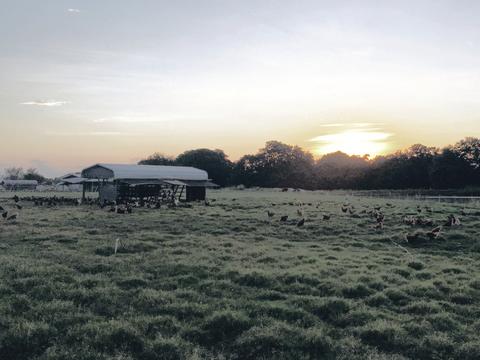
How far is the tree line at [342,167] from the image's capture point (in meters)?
91.4

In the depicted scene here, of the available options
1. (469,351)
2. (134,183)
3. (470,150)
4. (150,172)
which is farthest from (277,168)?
(469,351)

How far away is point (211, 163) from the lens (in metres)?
128

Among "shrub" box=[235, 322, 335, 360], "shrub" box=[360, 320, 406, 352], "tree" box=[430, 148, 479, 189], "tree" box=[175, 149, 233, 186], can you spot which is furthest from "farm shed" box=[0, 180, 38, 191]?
"shrub" box=[360, 320, 406, 352]

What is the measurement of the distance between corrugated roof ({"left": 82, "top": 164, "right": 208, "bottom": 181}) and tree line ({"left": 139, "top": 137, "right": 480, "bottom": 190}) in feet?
171

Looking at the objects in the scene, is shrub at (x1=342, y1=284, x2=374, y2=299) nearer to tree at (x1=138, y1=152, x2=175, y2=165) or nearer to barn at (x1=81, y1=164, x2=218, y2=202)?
barn at (x1=81, y1=164, x2=218, y2=202)

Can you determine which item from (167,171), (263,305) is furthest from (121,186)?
(263,305)

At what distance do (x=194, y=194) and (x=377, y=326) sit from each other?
5157 cm

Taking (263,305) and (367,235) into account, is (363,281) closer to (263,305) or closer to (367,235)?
(263,305)

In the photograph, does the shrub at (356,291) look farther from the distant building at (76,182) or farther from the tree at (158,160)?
the tree at (158,160)

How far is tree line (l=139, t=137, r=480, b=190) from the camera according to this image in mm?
91375

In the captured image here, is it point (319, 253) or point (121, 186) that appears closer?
point (319, 253)

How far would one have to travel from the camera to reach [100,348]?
938 centimetres

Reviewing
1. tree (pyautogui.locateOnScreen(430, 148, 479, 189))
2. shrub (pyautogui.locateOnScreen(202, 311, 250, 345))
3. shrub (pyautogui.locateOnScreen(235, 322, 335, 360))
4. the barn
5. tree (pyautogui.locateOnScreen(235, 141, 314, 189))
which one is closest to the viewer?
shrub (pyautogui.locateOnScreen(235, 322, 335, 360))

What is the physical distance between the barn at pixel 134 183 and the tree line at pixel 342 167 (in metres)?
54.8
